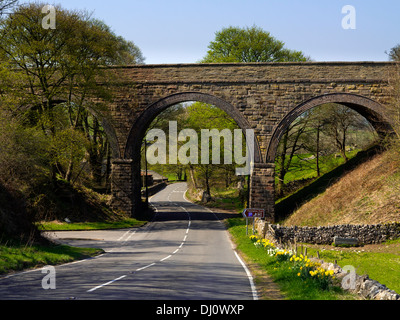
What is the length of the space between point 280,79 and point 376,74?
7.05 metres

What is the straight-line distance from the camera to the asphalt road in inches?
377

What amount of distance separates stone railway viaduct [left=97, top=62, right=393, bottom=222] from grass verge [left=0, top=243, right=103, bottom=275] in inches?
661

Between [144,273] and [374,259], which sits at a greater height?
[144,273]

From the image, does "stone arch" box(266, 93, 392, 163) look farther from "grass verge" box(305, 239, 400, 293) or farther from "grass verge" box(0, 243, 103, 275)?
"grass verge" box(0, 243, 103, 275)

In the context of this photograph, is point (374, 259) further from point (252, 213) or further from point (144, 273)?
point (144, 273)

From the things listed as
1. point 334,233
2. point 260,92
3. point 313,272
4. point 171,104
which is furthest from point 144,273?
point 260,92

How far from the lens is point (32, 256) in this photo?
15.3 metres

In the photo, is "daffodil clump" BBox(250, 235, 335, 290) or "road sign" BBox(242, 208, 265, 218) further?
"road sign" BBox(242, 208, 265, 218)

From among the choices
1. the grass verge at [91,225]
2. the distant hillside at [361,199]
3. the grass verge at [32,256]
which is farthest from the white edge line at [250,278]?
the grass verge at [91,225]

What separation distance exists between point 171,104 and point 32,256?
68.5 feet

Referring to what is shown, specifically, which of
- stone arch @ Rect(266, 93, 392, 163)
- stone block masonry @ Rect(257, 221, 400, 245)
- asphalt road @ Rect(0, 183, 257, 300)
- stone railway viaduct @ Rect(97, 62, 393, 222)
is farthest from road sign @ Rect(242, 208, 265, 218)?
stone arch @ Rect(266, 93, 392, 163)

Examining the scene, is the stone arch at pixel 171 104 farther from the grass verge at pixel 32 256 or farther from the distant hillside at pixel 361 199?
the grass verge at pixel 32 256

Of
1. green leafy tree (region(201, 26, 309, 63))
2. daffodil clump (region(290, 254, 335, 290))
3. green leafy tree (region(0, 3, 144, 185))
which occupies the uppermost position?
green leafy tree (region(201, 26, 309, 63))

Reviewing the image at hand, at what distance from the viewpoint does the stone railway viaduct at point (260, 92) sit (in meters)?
33.2
